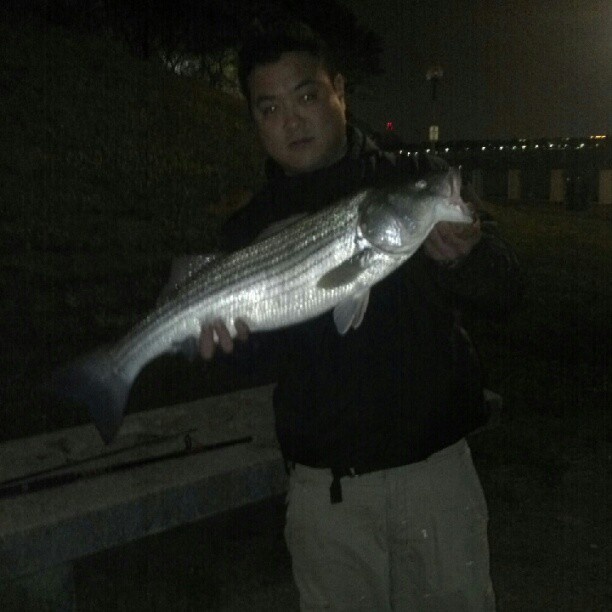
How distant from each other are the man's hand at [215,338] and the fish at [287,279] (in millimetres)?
23

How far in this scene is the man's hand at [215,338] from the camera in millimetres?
3291

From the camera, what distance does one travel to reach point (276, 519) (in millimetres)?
4746

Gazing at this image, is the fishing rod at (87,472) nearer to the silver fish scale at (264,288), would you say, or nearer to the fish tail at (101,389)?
the fish tail at (101,389)

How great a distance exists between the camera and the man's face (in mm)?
3283

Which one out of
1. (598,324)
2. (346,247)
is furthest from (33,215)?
(346,247)

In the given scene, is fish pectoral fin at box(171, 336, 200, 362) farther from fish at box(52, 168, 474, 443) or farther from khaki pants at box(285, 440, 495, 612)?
khaki pants at box(285, 440, 495, 612)

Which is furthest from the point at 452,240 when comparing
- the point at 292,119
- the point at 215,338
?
the point at 215,338

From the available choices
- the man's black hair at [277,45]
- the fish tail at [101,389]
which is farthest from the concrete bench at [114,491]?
the man's black hair at [277,45]

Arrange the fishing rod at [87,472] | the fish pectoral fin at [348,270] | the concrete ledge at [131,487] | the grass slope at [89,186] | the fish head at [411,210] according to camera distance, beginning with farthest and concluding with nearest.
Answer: the grass slope at [89,186] < the fishing rod at [87,472] < the concrete ledge at [131,487] < the fish pectoral fin at [348,270] < the fish head at [411,210]

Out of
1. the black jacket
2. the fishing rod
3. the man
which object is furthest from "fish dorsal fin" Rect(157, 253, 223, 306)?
the fishing rod

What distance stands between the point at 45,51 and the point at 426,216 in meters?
19.5

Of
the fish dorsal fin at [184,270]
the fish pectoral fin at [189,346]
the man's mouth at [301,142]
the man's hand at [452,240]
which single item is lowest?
the fish pectoral fin at [189,346]

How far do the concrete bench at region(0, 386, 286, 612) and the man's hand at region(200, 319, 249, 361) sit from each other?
2.62 ft

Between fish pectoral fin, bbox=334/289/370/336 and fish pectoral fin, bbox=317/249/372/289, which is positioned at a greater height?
fish pectoral fin, bbox=317/249/372/289
